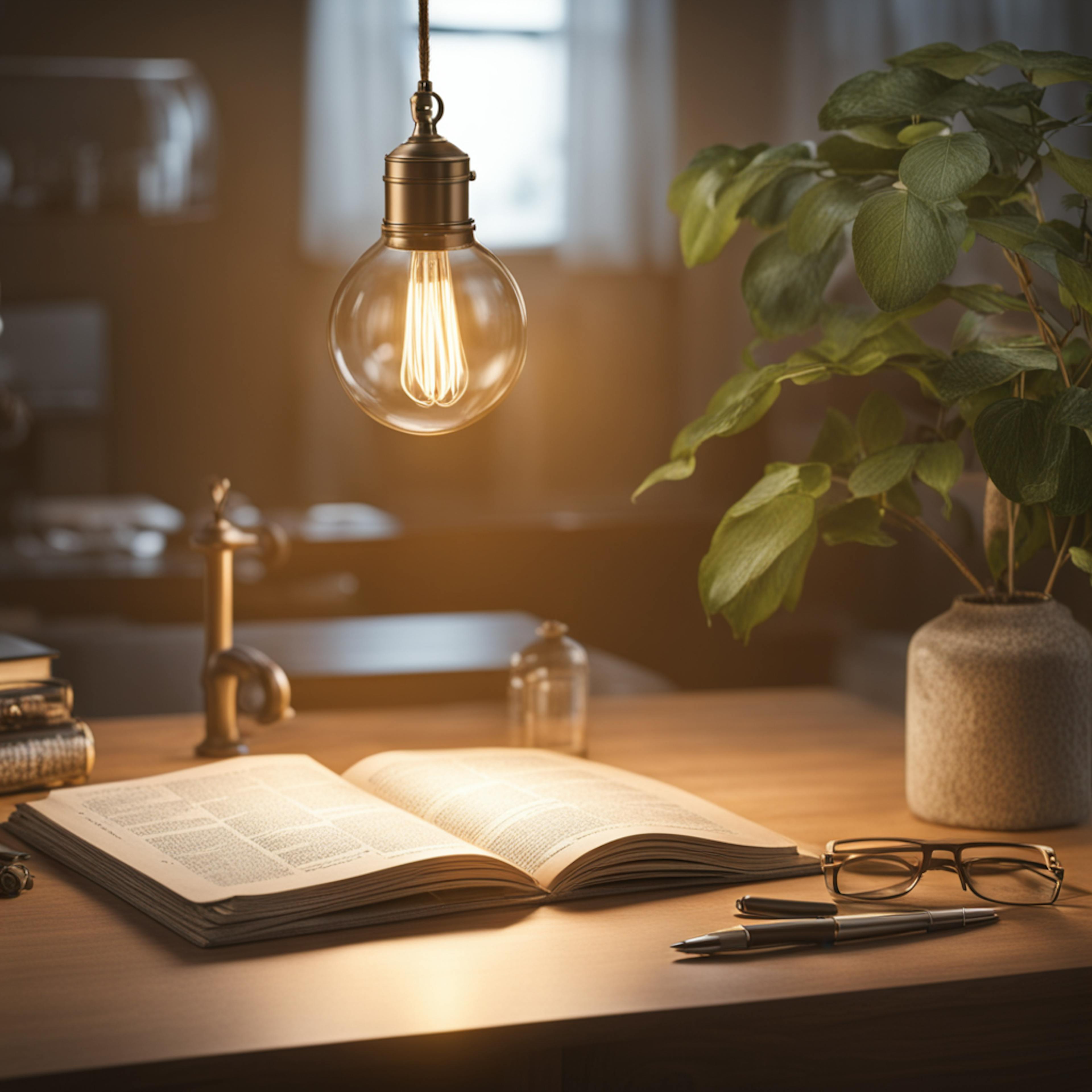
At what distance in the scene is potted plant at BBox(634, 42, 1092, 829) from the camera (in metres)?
0.99

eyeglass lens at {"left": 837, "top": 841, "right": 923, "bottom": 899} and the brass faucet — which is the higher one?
the brass faucet

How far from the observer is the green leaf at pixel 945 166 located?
0.95 metres

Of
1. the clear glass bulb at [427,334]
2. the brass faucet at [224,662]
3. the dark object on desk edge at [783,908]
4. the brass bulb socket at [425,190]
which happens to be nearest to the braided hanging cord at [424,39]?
the brass bulb socket at [425,190]

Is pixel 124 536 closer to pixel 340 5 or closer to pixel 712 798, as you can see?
pixel 340 5

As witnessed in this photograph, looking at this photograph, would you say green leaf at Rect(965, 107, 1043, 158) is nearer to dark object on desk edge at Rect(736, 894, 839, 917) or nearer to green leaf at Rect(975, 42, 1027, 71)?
green leaf at Rect(975, 42, 1027, 71)

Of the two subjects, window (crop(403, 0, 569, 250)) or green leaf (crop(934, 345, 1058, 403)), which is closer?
green leaf (crop(934, 345, 1058, 403))

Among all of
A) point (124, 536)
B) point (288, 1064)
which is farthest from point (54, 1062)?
point (124, 536)

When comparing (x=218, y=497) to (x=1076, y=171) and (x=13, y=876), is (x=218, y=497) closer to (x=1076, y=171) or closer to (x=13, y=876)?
(x=13, y=876)

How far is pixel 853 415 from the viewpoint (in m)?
2.21

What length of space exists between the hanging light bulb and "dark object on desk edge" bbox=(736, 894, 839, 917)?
40cm

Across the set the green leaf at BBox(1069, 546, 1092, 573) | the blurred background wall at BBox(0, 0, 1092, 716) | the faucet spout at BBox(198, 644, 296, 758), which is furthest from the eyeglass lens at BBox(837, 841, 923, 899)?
the blurred background wall at BBox(0, 0, 1092, 716)

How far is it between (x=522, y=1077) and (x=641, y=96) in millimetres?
2735

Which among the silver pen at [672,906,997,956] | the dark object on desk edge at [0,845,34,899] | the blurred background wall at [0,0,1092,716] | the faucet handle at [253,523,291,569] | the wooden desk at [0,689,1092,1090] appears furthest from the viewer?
the blurred background wall at [0,0,1092,716]

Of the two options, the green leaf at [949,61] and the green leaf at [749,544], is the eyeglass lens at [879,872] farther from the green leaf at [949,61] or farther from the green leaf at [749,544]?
the green leaf at [949,61]
